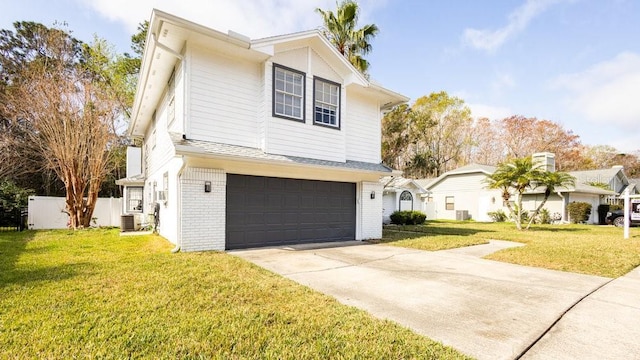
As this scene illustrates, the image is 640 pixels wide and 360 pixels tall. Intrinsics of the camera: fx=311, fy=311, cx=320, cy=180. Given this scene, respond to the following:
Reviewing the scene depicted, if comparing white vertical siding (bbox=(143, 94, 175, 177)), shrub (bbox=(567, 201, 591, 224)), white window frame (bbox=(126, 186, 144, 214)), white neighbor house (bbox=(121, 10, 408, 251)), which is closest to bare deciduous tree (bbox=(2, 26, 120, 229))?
white window frame (bbox=(126, 186, 144, 214))

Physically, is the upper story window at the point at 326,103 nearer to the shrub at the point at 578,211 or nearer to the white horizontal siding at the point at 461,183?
the white horizontal siding at the point at 461,183

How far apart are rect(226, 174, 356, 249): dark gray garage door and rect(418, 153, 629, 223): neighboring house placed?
1458 centimetres

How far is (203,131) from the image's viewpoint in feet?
25.6

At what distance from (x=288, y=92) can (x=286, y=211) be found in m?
Result: 3.46

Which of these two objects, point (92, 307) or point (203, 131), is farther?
point (203, 131)

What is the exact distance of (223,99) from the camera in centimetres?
816

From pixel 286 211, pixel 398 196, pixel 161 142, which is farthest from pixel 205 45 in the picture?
pixel 398 196

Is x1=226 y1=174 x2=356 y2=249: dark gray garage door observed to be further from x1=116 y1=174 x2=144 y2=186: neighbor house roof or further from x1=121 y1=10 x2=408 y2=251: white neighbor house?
x1=116 y1=174 x2=144 y2=186: neighbor house roof

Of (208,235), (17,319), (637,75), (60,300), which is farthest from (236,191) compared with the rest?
(637,75)

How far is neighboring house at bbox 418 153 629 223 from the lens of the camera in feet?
70.9

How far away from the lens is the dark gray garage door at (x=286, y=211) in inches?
327

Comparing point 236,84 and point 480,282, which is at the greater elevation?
point 236,84

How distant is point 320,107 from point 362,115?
201cm

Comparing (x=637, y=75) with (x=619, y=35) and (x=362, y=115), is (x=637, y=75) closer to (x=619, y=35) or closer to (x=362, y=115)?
(x=619, y=35)
